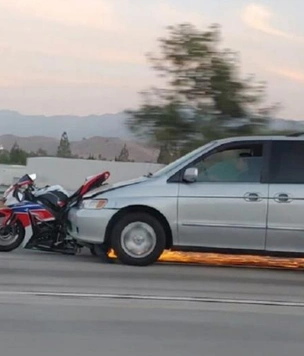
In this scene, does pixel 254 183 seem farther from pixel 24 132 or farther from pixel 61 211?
pixel 24 132

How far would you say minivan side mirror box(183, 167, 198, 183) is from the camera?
1125 cm

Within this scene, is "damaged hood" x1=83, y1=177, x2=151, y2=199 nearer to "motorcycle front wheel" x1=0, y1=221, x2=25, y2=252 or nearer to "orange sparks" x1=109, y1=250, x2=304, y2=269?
"orange sparks" x1=109, y1=250, x2=304, y2=269

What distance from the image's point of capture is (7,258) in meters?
11.9

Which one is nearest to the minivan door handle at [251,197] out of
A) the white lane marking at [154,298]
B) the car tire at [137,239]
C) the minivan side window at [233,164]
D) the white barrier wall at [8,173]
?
the minivan side window at [233,164]

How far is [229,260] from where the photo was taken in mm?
12227

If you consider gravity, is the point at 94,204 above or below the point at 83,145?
below

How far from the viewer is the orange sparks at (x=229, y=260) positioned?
12095mm

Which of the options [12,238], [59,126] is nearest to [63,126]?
[59,126]

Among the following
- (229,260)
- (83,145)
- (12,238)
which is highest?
(83,145)

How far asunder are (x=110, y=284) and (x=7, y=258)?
253cm

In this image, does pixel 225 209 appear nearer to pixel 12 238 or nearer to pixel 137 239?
pixel 137 239

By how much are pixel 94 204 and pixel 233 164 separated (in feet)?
6.23

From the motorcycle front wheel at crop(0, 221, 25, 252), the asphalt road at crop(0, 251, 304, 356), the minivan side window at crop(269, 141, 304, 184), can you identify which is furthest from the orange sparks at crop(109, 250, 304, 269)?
the motorcycle front wheel at crop(0, 221, 25, 252)

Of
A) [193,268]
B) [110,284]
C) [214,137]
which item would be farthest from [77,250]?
[214,137]
